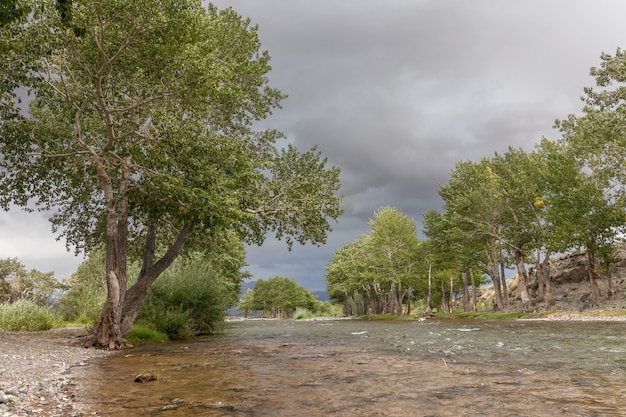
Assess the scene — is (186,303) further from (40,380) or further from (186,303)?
(40,380)

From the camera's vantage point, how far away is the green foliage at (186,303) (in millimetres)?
27828

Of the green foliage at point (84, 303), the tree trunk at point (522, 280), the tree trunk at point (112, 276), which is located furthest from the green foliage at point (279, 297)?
the tree trunk at point (112, 276)

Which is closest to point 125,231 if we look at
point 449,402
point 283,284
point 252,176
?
point 252,176

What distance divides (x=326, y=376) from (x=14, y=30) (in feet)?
52.8

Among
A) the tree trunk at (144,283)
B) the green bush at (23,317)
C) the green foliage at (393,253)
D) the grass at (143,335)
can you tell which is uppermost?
the green foliage at (393,253)

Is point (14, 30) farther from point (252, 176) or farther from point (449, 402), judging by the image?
point (449, 402)

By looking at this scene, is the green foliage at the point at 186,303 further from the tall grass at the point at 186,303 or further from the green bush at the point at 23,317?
the green bush at the point at 23,317

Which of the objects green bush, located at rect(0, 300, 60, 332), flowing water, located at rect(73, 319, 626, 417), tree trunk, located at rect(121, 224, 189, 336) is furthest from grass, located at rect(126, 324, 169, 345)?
flowing water, located at rect(73, 319, 626, 417)

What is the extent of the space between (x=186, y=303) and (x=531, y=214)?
4270 cm

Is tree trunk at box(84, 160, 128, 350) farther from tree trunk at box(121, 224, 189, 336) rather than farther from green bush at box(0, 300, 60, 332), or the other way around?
green bush at box(0, 300, 60, 332)

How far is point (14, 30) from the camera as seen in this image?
559 inches

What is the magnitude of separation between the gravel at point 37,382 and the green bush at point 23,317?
11276 mm

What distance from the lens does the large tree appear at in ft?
53.6

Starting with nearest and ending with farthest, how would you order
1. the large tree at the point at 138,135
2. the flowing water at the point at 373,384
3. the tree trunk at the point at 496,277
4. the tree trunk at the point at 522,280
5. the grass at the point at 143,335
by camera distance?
the flowing water at the point at 373,384, the large tree at the point at 138,135, the grass at the point at 143,335, the tree trunk at the point at 522,280, the tree trunk at the point at 496,277
